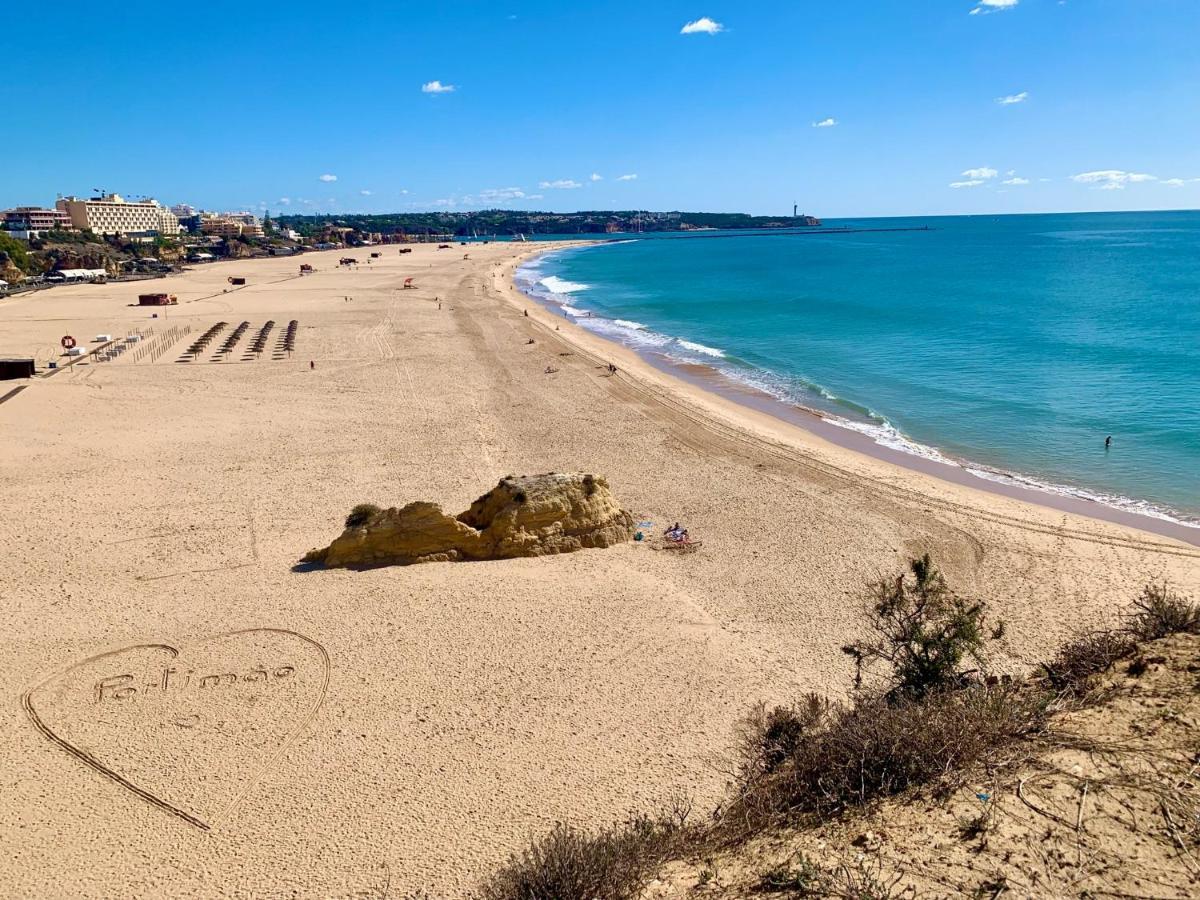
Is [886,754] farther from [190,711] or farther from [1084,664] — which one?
[190,711]

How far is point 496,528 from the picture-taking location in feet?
53.6

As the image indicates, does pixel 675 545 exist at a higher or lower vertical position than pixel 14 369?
lower

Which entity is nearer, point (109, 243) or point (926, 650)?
point (926, 650)

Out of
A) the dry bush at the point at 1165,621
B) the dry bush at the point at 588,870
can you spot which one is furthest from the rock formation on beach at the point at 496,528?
the dry bush at the point at 1165,621

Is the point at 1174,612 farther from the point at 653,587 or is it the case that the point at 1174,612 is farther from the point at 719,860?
the point at 653,587

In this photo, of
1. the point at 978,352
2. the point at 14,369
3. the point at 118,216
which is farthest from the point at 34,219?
the point at 978,352

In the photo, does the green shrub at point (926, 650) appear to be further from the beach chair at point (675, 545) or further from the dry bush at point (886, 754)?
the beach chair at point (675, 545)

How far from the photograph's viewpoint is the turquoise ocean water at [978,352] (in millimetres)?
25359

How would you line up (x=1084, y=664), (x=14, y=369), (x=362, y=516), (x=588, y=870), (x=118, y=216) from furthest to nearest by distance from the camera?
1. (x=118, y=216)
2. (x=14, y=369)
3. (x=362, y=516)
4. (x=1084, y=664)
5. (x=588, y=870)

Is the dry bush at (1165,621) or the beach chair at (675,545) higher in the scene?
the dry bush at (1165,621)

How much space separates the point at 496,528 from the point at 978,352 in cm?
3593

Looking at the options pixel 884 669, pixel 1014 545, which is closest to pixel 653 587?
pixel 884 669

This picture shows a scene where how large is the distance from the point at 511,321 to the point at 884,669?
4343cm

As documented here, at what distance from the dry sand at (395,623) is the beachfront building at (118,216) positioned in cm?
15305
